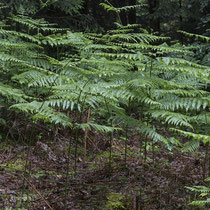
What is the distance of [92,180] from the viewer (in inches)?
128

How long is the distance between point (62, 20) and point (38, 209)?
6.20 m

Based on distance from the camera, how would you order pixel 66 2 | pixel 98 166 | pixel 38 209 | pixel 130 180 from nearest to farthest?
pixel 38 209, pixel 130 180, pixel 98 166, pixel 66 2

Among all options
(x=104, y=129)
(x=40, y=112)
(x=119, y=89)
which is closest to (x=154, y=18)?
(x=119, y=89)

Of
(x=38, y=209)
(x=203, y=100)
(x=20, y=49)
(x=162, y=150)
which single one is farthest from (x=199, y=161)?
(x=20, y=49)

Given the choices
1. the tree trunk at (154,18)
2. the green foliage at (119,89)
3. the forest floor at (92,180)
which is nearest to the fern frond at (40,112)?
the green foliage at (119,89)

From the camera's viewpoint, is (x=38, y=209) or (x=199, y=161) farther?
(x=199, y=161)

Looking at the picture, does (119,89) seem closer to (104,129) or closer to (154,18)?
(104,129)

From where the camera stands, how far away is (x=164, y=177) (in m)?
3.55

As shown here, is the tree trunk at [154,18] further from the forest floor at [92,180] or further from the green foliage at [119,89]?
the forest floor at [92,180]

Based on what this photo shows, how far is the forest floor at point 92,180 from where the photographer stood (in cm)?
275

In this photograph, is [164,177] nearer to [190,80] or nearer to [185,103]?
[185,103]

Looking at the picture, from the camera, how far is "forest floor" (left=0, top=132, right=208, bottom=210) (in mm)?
2751

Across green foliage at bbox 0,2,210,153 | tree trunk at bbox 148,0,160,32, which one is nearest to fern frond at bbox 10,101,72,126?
green foliage at bbox 0,2,210,153

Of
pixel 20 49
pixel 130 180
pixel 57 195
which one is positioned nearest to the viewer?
pixel 57 195
